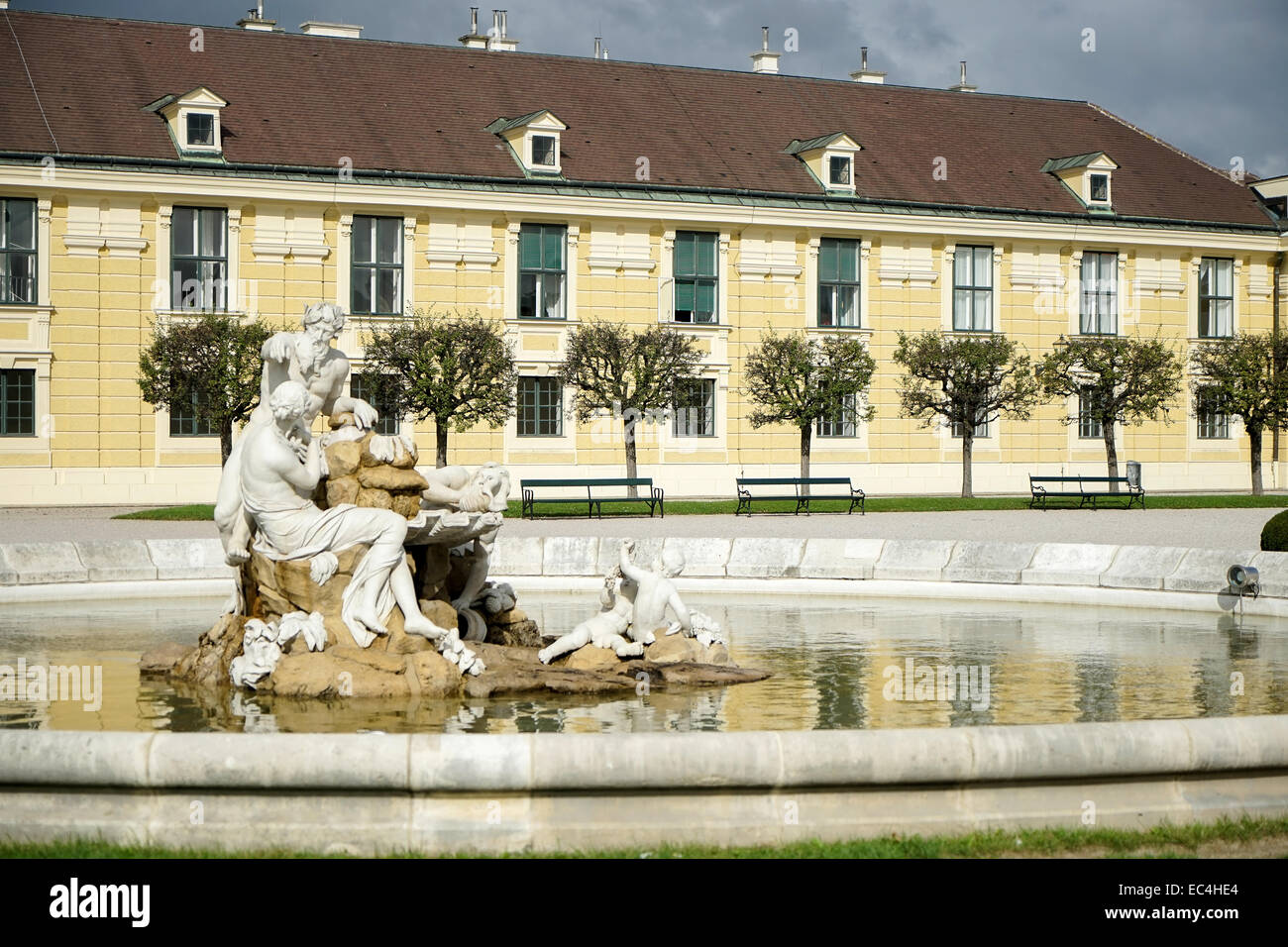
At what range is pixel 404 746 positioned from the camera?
7074mm

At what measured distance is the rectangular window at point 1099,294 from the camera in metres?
51.4

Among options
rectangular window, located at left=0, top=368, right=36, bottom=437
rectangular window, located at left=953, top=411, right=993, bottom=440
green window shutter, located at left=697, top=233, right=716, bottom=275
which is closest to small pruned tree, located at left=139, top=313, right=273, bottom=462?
rectangular window, located at left=0, top=368, right=36, bottom=437

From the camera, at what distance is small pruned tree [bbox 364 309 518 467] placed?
37.9 m

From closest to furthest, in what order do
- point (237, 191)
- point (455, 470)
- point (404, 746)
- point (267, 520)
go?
point (404, 746)
point (267, 520)
point (455, 470)
point (237, 191)

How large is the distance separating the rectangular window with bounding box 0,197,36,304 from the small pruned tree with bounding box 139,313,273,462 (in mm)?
4819

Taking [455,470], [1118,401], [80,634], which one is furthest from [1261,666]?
[1118,401]

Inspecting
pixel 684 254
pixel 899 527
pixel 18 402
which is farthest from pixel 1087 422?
pixel 18 402

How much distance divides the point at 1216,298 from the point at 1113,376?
431 inches

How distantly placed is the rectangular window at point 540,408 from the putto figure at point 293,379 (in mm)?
33263

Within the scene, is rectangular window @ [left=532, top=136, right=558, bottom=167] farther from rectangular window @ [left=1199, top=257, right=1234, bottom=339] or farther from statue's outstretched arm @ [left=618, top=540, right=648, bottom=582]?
statue's outstretched arm @ [left=618, top=540, right=648, bottom=582]

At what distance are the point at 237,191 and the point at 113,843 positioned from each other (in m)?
36.4

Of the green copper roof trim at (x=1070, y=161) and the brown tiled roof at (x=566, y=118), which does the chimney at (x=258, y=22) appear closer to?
the brown tiled roof at (x=566, y=118)
